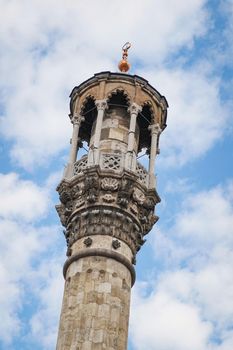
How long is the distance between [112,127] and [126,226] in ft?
12.9

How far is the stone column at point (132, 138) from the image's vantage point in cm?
2217

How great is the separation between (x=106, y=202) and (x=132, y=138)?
2598mm

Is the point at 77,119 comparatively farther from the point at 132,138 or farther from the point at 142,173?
the point at 142,173

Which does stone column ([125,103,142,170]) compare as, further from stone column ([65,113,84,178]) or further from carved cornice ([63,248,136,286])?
carved cornice ([63,248,136,286])

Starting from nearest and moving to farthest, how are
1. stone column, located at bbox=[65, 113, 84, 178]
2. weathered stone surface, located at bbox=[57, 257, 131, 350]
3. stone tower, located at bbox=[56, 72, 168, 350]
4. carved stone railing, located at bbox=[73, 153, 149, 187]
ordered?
weathered stone surface, located at bbox=[57, 257, 131, 350] < stone tower, located at bbox=[56, 72, 168, 350] < carved stone railing, located at bbox=[73, 153, 149, 187] < stone column, located at bbox=[65, 113, 84, 178]

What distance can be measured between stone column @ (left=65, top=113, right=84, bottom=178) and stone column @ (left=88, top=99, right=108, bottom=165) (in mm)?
828

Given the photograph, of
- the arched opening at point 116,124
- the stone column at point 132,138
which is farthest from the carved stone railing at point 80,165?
the stone column at point 132,138

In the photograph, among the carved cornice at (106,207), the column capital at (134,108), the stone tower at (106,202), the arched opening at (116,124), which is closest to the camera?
the stone tower at (106,202)

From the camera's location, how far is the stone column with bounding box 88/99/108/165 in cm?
2211

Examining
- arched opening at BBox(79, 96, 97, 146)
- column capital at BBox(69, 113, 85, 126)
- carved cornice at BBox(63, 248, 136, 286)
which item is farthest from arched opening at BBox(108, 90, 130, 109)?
carved cornice at BBox(63, 248, 136, 286)

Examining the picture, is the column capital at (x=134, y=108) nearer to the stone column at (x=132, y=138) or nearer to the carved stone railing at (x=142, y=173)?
the stone column at (x=132, y=138)

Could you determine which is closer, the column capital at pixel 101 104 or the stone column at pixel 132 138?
the stone column at pixel 132 138

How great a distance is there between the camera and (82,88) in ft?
80.6

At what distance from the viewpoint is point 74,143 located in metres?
23.6
